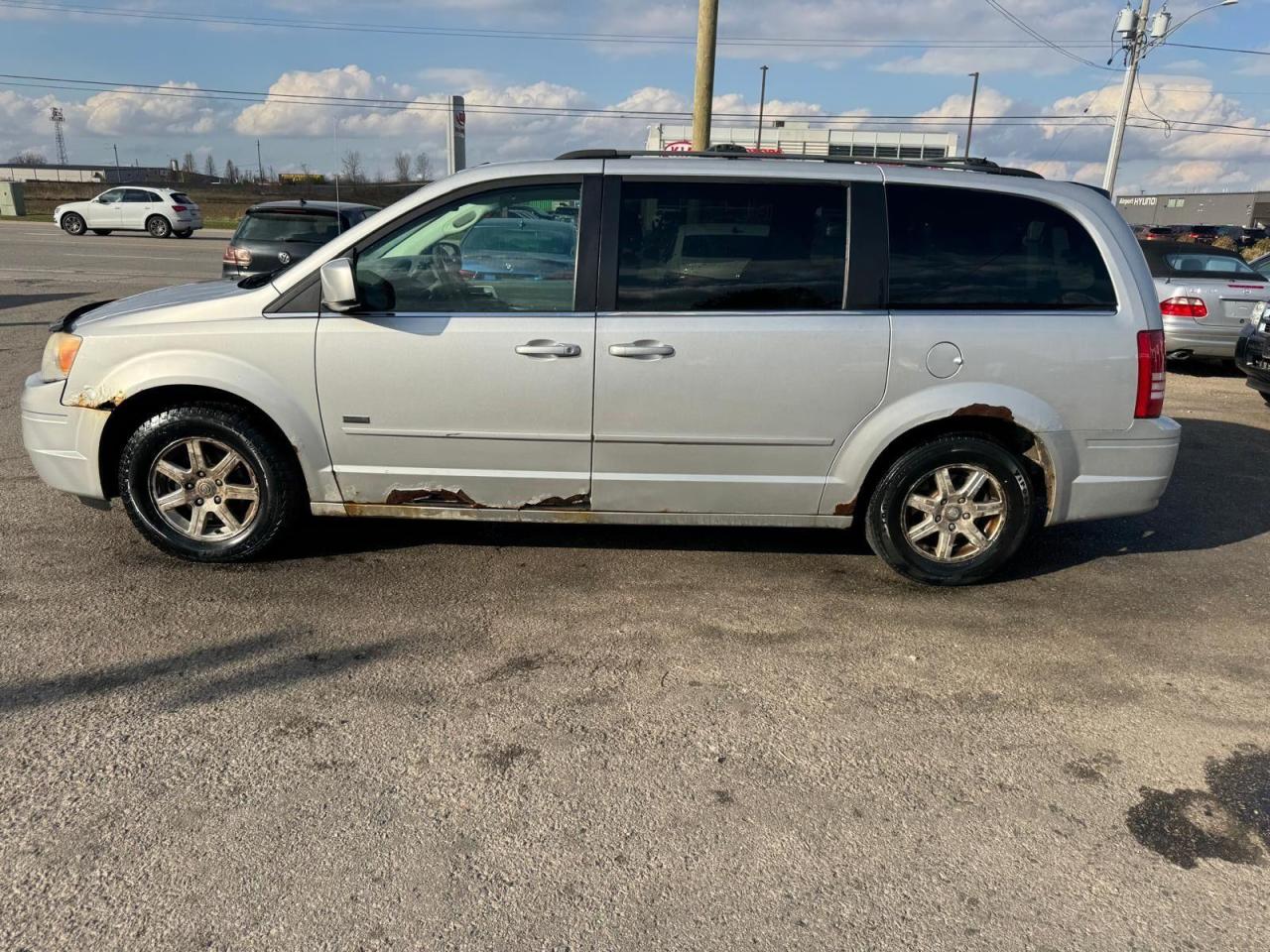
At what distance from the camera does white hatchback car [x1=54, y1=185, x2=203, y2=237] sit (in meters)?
29.5

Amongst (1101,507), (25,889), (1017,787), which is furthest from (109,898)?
(1101,507)

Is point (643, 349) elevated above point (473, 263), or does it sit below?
below

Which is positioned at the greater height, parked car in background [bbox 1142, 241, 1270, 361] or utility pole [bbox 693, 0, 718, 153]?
utility pole [bbox 693, 0, 718, 153]

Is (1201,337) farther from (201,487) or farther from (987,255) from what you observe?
(201,487)

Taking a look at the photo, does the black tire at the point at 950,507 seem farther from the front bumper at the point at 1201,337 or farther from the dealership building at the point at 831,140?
the dealership building at the point at 831,140

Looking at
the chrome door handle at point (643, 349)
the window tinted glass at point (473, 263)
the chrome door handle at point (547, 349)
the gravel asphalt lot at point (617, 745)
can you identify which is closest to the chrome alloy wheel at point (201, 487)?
the gravel asphalt lot at point (617, 745)

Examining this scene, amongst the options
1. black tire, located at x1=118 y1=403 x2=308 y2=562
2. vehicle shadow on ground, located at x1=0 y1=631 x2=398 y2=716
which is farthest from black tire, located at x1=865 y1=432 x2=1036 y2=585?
black tire, located at x1=118 y1=403 x2=308 y2=562

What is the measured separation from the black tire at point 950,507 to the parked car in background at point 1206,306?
736cm

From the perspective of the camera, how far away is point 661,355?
404cm

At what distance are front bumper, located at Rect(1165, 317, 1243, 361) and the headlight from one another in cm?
1050

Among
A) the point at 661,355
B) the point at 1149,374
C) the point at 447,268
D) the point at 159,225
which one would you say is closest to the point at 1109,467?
the point at 1149,374

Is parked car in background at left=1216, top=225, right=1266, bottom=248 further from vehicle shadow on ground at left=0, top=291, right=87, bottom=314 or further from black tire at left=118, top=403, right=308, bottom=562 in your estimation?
black tire at left=118, top=403, right=308, bottom=562

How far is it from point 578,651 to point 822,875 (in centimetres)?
147

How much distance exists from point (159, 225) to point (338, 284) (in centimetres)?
3073
